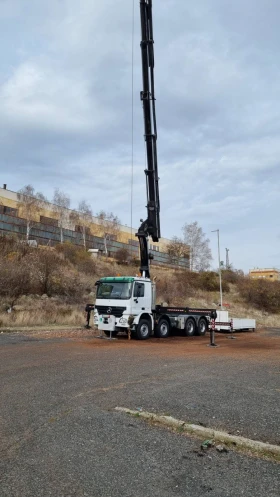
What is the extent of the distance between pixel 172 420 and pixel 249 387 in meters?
2.96

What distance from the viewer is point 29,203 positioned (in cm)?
6425

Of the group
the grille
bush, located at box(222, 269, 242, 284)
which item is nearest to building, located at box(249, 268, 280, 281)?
bush, located at box(222, 269, 242, 284)

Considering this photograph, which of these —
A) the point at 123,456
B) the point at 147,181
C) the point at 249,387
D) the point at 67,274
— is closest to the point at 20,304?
the point at 67,274

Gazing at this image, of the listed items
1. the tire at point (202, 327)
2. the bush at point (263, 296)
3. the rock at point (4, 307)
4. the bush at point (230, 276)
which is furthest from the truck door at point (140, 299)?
the bush at point (230, 276)

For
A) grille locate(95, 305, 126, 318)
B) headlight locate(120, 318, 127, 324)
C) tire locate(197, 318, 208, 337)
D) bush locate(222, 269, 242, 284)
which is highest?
bush locate(222, 269, 242, 284)

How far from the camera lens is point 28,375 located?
8.86 meters

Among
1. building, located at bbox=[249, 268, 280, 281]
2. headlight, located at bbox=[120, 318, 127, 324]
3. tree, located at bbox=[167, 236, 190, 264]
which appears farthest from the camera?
building, located at bbox=[249, 268, 280, 281]

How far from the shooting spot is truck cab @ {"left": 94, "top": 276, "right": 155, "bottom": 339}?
17125 millimetres

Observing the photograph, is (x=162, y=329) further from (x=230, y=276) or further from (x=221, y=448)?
(x=230, y=276)

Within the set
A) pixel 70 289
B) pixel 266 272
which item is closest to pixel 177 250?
pixel 70 289

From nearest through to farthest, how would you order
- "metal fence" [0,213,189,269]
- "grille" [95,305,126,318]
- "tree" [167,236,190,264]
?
"grille" [95,305,126,318], "metal fence" [0,213,189,269], "tree" [167,236,190,264]

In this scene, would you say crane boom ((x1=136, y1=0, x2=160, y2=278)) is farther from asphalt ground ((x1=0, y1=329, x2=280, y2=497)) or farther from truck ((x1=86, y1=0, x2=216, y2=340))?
asphalt ground ((x1=0, y1=329, x2=280, y2=497))

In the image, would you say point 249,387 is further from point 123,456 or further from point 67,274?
point 67,274

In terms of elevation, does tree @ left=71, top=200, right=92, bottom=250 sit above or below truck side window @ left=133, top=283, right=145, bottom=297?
above
